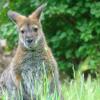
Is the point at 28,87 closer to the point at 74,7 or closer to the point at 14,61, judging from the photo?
the point at 14,61

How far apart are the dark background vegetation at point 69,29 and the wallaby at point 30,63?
2815mm

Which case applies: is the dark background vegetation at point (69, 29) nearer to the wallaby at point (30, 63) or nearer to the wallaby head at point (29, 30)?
the wallaby head at point (29, 30)

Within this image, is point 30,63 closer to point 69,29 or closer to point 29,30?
point 29,30

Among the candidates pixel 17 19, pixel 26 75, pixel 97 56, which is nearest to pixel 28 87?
pixel 26 75

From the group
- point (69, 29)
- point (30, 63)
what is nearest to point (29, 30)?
point (30, 63)

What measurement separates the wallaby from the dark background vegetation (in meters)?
2.81

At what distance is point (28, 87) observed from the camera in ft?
25.9

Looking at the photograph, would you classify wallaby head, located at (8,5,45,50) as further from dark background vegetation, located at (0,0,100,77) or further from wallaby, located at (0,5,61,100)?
dark background vegetation, located at (0,0,100,77)

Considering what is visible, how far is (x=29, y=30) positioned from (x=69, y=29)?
3399mm

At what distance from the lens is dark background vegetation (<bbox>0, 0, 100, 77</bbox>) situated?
1118 cm

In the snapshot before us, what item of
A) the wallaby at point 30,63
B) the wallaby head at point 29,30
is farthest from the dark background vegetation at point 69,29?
the wallaby at point 30,63

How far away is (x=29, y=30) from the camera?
325 inches

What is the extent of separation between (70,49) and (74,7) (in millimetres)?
870

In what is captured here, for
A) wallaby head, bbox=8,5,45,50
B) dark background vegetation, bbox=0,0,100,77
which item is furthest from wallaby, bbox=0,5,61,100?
dark background vegetation, bbox=0,0,100,77
